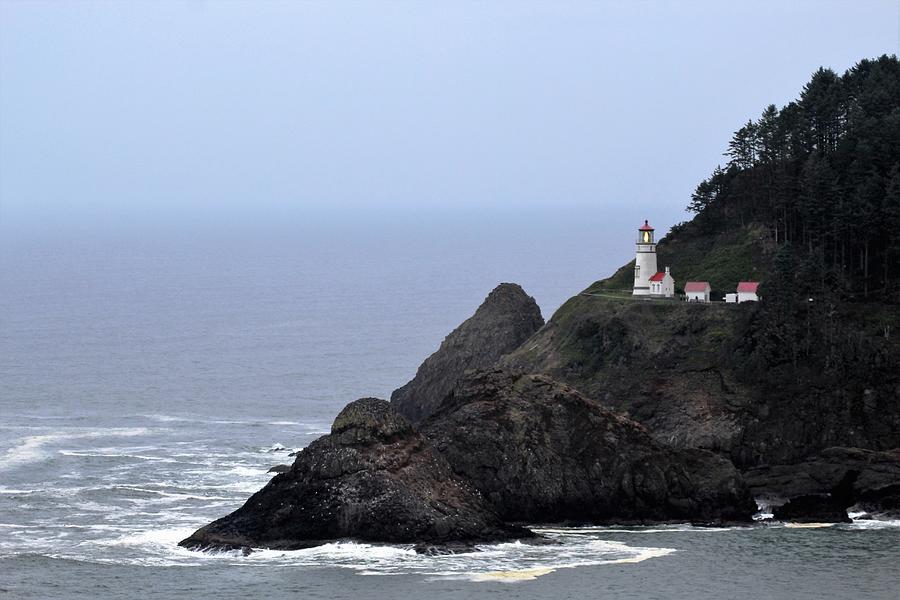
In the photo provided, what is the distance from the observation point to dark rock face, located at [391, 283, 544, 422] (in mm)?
127438

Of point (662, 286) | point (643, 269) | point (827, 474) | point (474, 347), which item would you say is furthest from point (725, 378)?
point (474, 347)

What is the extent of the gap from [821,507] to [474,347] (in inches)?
1642

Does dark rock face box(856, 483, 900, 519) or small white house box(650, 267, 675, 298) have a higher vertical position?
small white house box(650, 267, 675, 298)

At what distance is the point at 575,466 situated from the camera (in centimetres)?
9425

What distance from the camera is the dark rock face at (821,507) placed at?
92562 millimetres

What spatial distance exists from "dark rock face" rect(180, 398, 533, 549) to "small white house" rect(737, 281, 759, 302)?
37.7 meters

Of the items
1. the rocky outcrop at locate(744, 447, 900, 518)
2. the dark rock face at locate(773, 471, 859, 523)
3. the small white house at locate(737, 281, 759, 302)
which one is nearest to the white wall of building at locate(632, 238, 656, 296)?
the small white house at locate(737, 281, 759, 302)

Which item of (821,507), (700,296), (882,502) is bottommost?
(821,507)

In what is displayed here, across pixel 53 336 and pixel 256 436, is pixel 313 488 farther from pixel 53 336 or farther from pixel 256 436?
pixel 53 336

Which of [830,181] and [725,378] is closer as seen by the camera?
[725,378]

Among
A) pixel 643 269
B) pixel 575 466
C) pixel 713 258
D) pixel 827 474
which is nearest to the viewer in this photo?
pixel 575 466

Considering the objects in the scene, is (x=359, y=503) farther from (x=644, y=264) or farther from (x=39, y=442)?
(x=644, y=264)

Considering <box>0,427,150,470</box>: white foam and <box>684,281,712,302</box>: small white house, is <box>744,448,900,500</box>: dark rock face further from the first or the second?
<box>0,427,150,470</box>: white foam

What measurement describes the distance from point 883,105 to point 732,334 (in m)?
28.7
